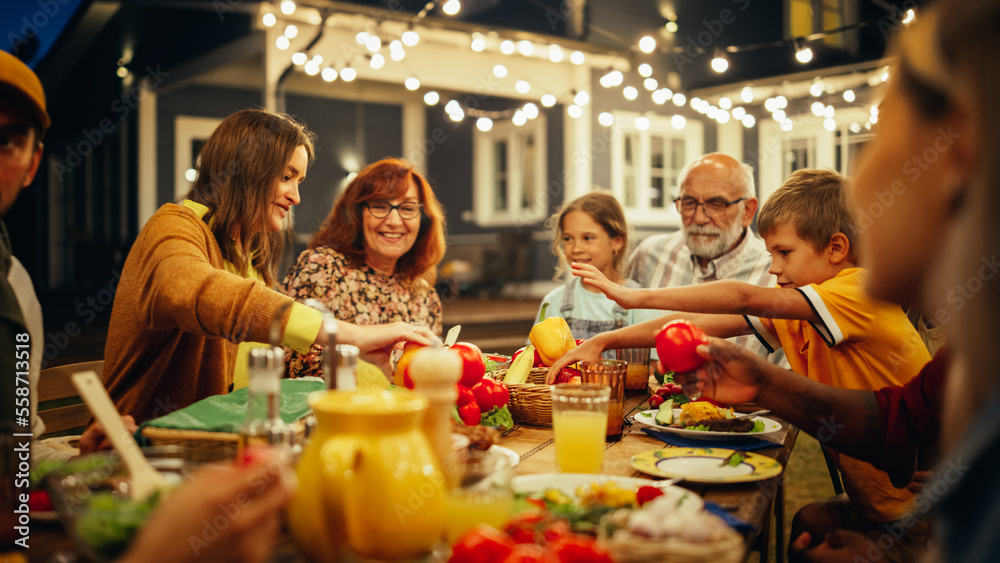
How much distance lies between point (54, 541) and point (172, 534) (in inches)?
18.1

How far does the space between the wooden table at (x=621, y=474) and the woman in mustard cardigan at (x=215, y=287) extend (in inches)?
14.9

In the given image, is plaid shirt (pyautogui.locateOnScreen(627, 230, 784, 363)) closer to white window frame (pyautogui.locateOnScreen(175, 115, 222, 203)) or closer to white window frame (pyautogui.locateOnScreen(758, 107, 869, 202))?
white window frame (pyautogui.locateOnScreen(758, 107, 869, 202))

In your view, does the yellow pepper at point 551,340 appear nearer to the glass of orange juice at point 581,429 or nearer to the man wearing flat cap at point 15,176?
the glass of orange juice at point 581,429

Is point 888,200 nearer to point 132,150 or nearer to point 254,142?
point 254,142

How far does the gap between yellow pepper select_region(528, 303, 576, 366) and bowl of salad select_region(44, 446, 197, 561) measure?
144 cm

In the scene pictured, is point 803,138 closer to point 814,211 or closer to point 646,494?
point 814,211

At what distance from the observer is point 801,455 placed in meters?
4.88

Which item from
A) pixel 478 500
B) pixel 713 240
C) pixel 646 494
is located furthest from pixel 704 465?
pixel 713 240

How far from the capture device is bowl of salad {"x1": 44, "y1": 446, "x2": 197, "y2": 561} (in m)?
0.84

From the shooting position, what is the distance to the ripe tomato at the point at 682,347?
1638mm

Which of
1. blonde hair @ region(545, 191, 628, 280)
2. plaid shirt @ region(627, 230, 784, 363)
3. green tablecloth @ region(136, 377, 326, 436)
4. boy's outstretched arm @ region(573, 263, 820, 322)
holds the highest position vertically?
blonde hair @ region(545, 191, 628, 280)

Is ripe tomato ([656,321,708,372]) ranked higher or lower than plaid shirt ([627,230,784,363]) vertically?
lower

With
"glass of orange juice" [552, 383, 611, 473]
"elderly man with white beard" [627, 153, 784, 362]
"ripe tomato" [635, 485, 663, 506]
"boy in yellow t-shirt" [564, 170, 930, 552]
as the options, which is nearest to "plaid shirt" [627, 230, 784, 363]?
"elderly man with white beard" [627, 153, 784, 362]

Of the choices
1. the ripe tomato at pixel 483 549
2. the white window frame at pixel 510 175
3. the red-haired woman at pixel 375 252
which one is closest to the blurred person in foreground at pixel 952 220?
the ripe tomato at pixel 483 549
